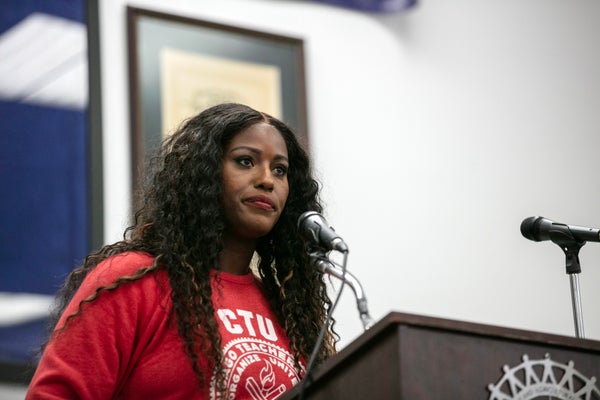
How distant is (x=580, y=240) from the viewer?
7.73 ft

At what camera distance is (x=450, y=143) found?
4.21 meters

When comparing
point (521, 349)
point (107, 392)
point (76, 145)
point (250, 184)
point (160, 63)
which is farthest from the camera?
point (160, 63)

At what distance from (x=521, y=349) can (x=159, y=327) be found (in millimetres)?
759

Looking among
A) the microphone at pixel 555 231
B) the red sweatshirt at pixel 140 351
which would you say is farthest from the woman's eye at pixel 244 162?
the microphone at pixel 555 231

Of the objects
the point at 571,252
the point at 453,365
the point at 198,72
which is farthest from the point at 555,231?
the point at 198,72

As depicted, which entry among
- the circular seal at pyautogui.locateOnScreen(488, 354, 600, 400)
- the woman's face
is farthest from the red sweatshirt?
the circular seal at pyautogui.locateOnScreen(488, 354, 600, 400)

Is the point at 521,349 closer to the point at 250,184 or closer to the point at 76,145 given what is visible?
the point at 250,184

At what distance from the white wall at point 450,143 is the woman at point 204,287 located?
49.1 inches

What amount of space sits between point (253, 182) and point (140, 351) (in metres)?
0.45

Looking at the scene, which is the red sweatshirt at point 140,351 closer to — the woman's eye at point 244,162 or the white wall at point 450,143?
the woman's eye at point 244,162

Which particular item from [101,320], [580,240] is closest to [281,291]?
[101,320]

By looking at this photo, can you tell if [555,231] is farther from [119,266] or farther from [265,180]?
[119,266]

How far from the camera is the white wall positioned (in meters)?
3.89

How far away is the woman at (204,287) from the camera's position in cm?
202
